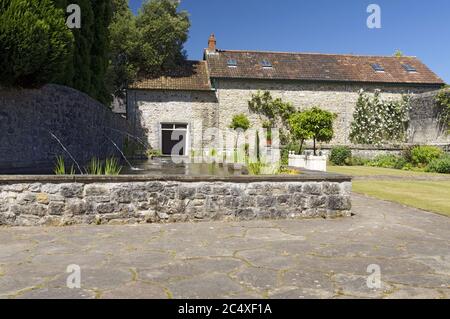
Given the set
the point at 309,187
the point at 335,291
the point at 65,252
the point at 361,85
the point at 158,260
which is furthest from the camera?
the point at 361,85

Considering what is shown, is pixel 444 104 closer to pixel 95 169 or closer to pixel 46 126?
pixel 46 126

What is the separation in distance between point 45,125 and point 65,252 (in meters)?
6.11

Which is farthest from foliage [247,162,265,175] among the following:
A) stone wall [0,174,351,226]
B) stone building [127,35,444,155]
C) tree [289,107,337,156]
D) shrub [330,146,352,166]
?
shrub [330,146,352,166]

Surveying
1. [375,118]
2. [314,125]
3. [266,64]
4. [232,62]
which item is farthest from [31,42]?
[375,118]

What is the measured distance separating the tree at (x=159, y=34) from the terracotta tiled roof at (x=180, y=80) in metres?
0.70

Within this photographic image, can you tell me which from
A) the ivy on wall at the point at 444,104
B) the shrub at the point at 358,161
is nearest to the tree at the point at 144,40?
the shrub at the point at 358,161

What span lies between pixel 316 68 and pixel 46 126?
70.3 ft

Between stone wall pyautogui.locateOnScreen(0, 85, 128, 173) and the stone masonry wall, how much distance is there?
12929 millimetres

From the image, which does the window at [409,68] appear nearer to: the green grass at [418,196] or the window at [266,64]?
the window at [266,64]

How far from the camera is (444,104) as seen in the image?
2420 cm

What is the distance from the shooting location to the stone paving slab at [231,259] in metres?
3.23

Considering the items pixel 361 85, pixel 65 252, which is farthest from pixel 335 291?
pixel 361 85
